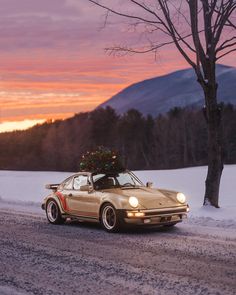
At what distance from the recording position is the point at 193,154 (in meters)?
105

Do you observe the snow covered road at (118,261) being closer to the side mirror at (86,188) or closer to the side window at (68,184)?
the side mirror at (86,188)

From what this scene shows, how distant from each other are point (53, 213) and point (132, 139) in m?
97.4

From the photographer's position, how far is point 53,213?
14.7 m

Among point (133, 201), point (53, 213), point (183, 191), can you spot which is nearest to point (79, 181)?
point (53, 213)

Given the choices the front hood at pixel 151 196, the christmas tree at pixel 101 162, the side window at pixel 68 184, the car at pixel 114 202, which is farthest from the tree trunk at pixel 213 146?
the side window at pixel 68 184

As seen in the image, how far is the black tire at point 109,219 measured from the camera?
12.3m

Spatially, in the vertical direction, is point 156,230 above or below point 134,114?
below

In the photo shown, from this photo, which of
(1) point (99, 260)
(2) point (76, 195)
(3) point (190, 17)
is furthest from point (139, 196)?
(3) point (190, 17)

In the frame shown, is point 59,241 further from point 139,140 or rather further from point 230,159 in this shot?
point 139,140

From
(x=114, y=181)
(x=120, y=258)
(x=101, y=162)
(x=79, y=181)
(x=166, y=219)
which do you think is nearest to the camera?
(x=120, y=258)

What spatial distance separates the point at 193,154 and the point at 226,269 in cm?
9752

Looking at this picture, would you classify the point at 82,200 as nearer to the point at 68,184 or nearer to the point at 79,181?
the point at 79,181

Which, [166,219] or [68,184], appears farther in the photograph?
[68,184]

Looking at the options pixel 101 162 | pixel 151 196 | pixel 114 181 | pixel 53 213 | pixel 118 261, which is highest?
pixel 101 162
